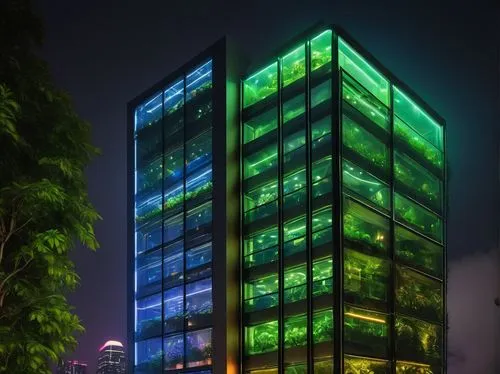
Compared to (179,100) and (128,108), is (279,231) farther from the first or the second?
(128,108)

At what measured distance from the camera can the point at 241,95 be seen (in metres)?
20.6

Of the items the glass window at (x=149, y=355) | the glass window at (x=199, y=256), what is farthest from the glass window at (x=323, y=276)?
the glass window at (x=149, y=355)

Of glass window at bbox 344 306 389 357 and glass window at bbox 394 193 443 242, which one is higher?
glass window at bbox 394 193 443 242

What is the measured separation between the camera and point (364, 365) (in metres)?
17.3

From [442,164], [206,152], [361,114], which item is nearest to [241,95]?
[206,152]

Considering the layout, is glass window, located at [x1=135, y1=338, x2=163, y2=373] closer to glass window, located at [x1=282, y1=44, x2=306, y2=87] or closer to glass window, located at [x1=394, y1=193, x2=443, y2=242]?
glass window, located at [x1=394, y1=193, x2=443, y2=242]

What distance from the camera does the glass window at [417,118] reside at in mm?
21469

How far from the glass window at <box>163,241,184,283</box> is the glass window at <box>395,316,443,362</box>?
6808mm

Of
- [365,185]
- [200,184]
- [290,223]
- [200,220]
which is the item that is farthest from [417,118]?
[200,220]

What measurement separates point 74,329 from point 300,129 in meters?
12.2

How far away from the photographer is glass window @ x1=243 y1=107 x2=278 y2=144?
19.5m

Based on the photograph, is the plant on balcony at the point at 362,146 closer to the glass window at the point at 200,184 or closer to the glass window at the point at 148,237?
the glass window at the point at 200,184

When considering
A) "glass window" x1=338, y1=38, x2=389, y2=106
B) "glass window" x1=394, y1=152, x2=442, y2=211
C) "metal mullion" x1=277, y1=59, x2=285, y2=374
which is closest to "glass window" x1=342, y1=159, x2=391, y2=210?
"glass window" x1=394, y1=152, x2=442, y2=211

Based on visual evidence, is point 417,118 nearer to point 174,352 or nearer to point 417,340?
point 417,340
